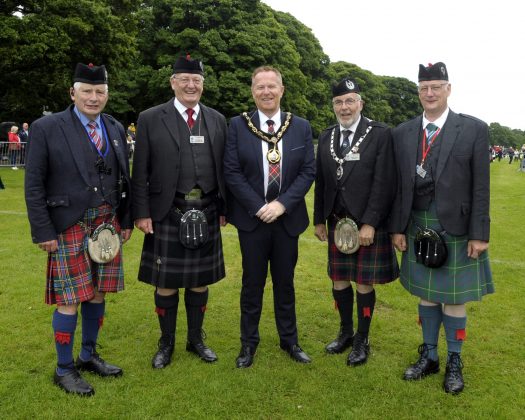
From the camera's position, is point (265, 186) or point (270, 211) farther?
point (265, 186)

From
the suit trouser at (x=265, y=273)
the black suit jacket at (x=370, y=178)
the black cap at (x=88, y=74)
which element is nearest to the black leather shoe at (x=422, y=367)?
the suit trouser at (x=265, y=273)

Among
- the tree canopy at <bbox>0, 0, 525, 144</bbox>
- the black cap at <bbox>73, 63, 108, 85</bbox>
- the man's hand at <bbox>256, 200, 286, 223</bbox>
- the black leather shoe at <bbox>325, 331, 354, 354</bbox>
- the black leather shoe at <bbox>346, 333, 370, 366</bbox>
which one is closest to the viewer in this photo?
the black cap at <bbox>73, 63, 108, 85</bbox>

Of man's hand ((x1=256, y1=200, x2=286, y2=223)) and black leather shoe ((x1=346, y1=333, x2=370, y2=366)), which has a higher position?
man's hand ((x1=256, y1=200, x2=286, y2=223))

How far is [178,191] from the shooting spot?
3662 millimetres

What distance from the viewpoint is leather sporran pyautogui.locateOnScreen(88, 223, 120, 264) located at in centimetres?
334

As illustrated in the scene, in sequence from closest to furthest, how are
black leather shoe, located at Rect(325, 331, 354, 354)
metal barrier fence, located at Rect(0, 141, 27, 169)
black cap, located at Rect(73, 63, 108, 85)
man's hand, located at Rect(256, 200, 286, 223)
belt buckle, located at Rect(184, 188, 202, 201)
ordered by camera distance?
black cap, located at Rect(73, 63, 108, 85)
man's hand, located at Rect(256, 200, 286, 223)
belt buckle, located at Rect(184, 188, 202, 201)
black leather shoe, located at Rect(325, 331, 354, 354)
metal barrier fence, located at Rect(0, 141, 27, 169)

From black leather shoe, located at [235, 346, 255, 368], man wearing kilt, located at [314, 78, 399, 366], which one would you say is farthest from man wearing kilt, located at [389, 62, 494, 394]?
black leather shoe, located at [235, 346, 255, 368]

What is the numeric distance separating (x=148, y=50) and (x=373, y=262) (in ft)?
79.7

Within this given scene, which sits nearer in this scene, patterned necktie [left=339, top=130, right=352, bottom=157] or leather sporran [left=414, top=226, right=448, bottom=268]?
leather sporran [left=414, top=226, right=448, bottom=268]

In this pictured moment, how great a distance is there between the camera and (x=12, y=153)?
17.5 meters

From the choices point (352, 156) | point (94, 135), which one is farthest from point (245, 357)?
point (94, 135)

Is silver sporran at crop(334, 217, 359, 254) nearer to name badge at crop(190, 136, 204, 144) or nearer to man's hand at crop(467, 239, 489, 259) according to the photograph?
man's hand at crop(467, 239, 489, 259)

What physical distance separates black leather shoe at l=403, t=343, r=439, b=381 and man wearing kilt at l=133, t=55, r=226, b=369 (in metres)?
1.47

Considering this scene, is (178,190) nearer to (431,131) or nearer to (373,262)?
(373,262)
